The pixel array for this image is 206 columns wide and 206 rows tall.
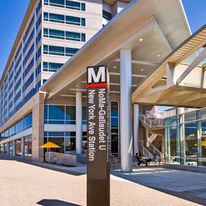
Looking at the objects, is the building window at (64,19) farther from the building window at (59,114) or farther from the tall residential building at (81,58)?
the building window at (59,114)

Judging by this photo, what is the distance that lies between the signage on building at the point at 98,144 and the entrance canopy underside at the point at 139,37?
1106 cm

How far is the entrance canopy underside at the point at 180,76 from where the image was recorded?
1666 centimetres

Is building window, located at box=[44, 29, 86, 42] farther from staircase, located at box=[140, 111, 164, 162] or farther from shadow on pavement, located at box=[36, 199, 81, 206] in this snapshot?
shadow on pavement, located at box=[36, 199, 81, 206]

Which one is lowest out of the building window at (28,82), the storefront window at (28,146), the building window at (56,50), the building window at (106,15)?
the storefront window at (28,146)

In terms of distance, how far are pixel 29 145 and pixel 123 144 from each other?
1173 inches

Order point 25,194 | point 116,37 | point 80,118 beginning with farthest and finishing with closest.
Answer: point 80,118, point 116,37, point 25,194

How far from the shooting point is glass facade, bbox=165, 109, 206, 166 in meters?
21.2

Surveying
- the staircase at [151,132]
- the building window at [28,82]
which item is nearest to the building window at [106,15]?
the building window at [28,82]

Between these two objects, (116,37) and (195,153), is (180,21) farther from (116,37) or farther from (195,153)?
(195,153)

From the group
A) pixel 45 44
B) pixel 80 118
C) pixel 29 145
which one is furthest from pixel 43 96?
pixel 29 145

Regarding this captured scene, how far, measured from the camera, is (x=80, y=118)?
39156 millimetres

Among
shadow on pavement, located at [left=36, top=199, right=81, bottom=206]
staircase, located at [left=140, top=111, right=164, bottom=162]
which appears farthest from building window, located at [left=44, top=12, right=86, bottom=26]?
shadow on pavement, located at [left=36, top=199, right=81, bottom=206]

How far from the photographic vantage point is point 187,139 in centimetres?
2273

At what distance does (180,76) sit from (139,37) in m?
4.70
